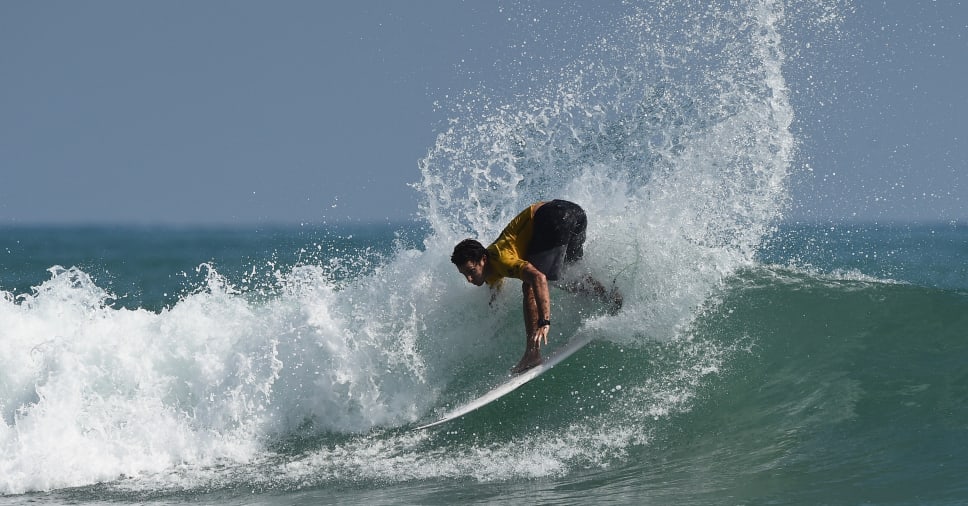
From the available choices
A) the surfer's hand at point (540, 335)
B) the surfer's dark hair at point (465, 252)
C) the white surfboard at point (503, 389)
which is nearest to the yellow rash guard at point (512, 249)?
the surfer's dark hair at point (465, 252)

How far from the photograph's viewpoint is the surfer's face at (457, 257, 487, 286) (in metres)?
6.82

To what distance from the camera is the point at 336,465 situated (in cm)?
666

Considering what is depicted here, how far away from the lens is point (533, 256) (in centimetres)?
720

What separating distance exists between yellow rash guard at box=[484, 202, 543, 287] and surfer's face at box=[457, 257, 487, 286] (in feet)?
0.38

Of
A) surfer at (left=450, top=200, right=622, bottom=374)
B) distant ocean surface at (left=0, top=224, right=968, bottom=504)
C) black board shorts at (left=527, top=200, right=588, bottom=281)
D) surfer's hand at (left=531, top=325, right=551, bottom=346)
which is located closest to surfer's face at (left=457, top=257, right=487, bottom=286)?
surfer at (left=450, top=200, right=622, bottom=374)

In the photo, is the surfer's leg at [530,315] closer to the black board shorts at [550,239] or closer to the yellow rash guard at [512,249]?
the yellow rash guard at [512,249]

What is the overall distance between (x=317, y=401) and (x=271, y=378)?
1.48 feet

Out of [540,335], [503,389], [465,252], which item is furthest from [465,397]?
[465,252]

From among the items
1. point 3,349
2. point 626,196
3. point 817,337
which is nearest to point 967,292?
point 817,337

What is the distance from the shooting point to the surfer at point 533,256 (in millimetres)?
6809

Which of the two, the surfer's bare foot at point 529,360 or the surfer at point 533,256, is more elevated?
the surfer at point 533,256

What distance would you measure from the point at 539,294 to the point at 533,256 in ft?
1.76

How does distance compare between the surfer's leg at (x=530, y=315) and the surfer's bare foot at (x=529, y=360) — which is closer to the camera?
the surfer's leg at (x=530, y=315)

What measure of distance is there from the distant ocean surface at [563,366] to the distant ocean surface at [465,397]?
3 cm
